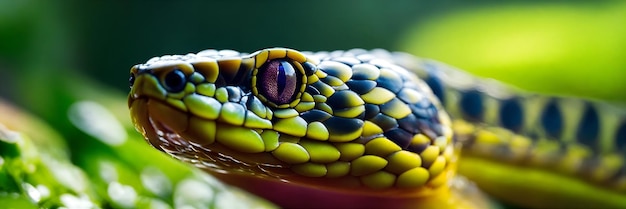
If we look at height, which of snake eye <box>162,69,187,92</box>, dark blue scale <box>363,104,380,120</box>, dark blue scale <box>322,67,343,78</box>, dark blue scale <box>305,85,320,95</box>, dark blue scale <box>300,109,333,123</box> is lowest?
snake eye <box>162,69,187,92</box>

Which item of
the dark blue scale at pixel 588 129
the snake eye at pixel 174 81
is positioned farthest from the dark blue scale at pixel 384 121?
the dark blue scale at pixel 588 129

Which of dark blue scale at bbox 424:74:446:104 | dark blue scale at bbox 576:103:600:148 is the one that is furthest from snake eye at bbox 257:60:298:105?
dark blue scale at bbox 576:103:600:148

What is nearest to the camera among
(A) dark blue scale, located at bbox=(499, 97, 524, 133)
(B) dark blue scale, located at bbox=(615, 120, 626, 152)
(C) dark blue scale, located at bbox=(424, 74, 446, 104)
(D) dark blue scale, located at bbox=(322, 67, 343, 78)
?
(D) dark blue scale, located at bbox=(322, 67, 343, 78)

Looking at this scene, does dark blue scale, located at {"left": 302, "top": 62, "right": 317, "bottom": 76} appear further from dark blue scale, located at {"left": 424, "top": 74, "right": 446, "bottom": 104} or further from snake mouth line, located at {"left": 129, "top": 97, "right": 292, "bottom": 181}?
dark blue scale, located at {"left": 424, "top": 74, "right": 446, "bottom": 104}

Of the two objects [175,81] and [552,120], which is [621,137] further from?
[175,81]

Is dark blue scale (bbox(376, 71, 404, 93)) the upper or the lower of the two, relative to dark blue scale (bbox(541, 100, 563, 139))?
lower

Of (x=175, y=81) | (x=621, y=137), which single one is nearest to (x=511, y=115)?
(x=621, y=137)

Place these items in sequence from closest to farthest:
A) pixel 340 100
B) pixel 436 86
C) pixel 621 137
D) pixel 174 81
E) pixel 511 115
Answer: pixel 174 81
pixel 340 100
pixel 436 86
pixel 511 115
pixel 621 137
